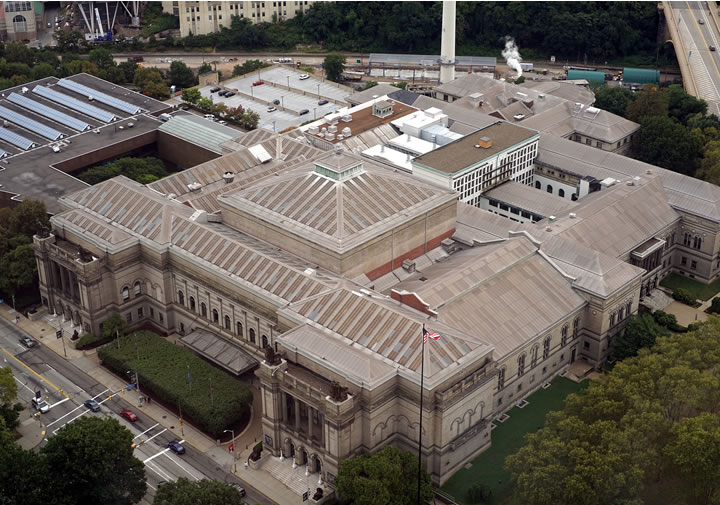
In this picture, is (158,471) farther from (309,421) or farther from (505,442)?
(505,442)

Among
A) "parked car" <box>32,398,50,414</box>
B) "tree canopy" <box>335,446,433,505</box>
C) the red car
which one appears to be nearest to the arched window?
"tree canopy" <box>335,446,433,505</box>

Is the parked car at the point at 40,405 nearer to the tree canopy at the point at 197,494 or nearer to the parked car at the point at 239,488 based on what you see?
the tree canopy at the point at 197,494

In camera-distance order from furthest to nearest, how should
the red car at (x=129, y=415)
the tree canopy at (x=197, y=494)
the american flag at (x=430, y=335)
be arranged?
the red car at (x=129, y=415), the american flag at (x=430, y=335), the tree canopy at (x=197, y=494)

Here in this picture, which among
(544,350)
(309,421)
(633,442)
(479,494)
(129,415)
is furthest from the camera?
(544,350)

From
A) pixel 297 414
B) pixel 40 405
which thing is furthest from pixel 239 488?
pixel 40 405

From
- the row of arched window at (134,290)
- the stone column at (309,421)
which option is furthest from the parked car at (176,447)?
the row of arched window at (134,290)

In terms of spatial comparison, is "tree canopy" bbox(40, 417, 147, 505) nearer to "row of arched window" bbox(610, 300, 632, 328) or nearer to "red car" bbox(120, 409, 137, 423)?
"red car" bbox(120, 409, 137, 423)
